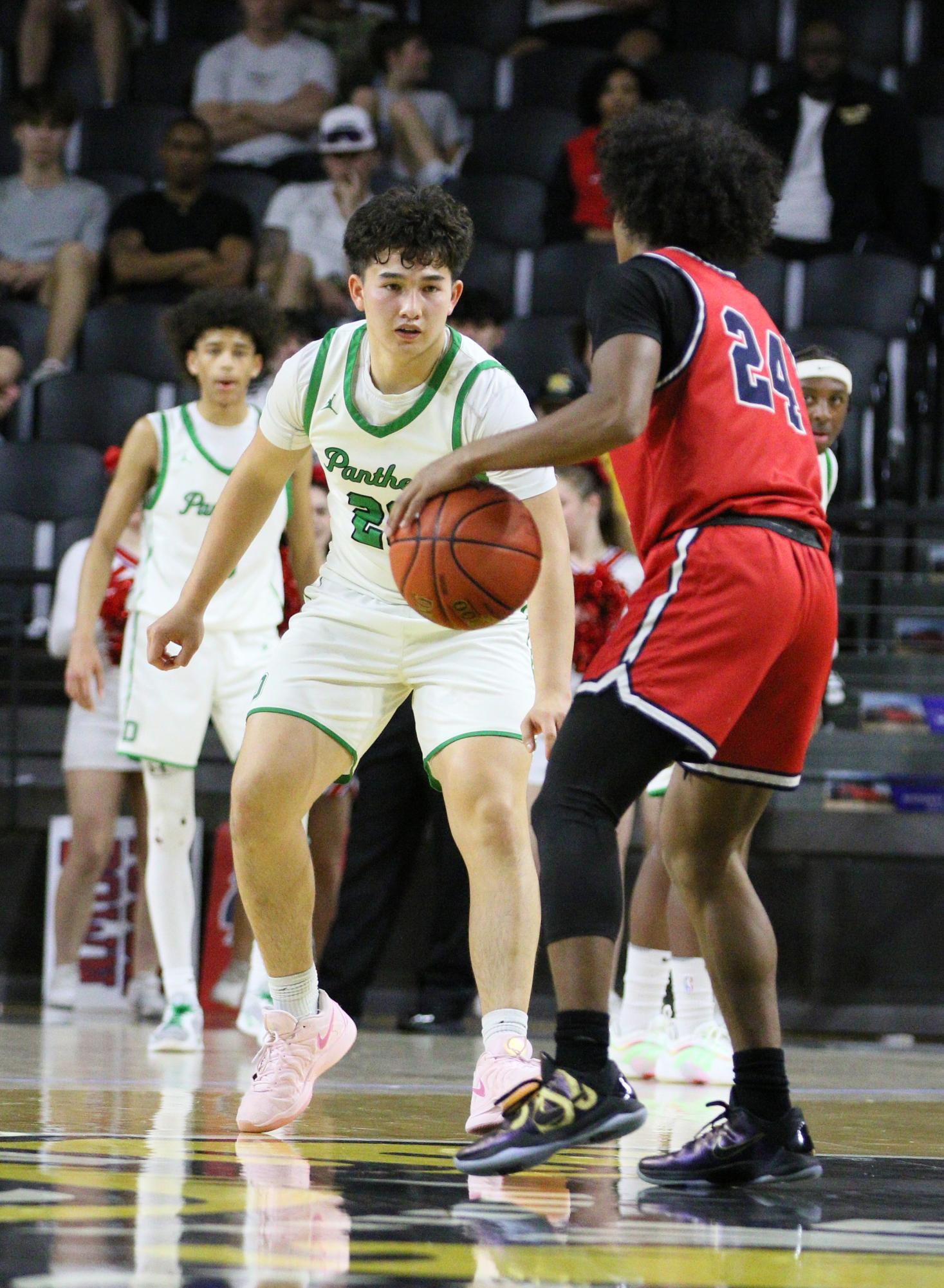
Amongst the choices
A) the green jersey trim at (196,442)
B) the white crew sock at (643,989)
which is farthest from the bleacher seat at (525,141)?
the white crew sock at (643,989)

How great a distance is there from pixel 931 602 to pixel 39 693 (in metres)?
4.01

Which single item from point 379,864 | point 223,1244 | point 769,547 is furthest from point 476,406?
point 379,864

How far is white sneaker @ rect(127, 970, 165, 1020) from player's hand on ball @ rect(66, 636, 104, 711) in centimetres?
149

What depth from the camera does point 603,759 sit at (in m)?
3.20

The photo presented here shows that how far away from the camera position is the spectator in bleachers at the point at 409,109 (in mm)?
11211

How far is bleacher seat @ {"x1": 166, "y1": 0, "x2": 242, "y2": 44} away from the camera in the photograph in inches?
507

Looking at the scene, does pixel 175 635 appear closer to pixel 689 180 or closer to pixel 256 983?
pixel 689 180

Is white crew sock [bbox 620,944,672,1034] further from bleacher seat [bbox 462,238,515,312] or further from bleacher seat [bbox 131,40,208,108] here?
bleacher seat [bbox 131,40,208,108]

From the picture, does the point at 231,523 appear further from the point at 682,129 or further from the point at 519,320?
the point at 519,320

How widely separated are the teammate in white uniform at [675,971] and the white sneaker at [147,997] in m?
2.29

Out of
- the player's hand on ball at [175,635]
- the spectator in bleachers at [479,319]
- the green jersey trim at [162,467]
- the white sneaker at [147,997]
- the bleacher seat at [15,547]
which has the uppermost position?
the spectator in bleachers at [479,319]

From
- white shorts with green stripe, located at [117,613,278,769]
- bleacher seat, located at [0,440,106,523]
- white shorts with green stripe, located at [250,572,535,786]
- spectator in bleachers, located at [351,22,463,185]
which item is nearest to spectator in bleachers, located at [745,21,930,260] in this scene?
spectator in bleachers, located at [351,22,463,185]

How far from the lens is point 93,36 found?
41.8 feet

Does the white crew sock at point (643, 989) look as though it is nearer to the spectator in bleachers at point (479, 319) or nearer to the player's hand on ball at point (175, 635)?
the player's hand on ball at point (175, 635)
